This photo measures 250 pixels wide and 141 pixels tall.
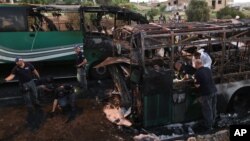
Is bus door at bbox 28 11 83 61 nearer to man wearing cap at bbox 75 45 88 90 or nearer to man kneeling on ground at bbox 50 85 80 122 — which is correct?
man wearing cap at bbox 75 45 88 90

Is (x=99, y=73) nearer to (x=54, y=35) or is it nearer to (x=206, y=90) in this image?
(x=54, y=35)

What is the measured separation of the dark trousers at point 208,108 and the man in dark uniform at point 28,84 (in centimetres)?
432

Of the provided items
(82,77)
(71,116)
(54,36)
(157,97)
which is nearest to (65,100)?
(71,116)

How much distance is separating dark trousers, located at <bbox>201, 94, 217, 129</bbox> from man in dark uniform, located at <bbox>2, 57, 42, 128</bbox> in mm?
4322

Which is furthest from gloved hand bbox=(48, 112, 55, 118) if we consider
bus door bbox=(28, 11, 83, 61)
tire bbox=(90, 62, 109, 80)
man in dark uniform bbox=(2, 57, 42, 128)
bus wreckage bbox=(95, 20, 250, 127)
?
tire bbox=(90, 62, 109, 80)

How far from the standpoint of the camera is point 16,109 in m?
9.42

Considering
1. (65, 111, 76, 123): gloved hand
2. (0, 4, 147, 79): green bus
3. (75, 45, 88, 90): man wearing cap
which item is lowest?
(65, 111, 76, 123): gloved hand

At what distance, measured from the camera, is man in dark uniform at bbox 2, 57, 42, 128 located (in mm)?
8977

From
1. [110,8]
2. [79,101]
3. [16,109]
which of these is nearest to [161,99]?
[79,101]

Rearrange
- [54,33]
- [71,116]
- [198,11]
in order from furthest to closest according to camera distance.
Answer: [198,11]
[54,33]
[71,116]

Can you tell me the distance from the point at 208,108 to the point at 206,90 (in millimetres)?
486

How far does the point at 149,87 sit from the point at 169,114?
0.93 metres

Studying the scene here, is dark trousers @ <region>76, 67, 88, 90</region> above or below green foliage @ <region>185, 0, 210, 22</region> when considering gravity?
below

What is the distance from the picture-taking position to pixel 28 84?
9.16m
